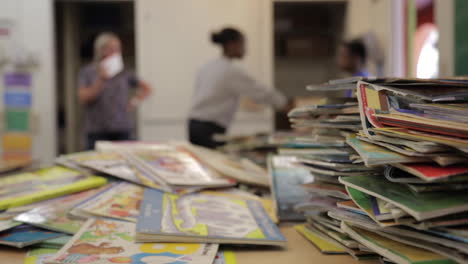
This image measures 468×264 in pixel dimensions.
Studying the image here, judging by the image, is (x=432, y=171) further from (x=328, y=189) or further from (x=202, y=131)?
(x=202, y=131)

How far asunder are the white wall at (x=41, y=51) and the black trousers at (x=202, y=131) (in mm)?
1840

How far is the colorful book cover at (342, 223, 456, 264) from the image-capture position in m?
0.54

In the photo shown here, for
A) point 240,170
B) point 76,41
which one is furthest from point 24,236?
point 76,41

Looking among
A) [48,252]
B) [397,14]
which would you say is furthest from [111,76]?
[48,252]

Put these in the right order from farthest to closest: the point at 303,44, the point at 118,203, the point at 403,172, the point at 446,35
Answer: the point at 303,44
the point at 446,35
the point at 118,203
the point at 403,172

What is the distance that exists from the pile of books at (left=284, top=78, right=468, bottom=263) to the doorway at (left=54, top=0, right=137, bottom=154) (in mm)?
5137

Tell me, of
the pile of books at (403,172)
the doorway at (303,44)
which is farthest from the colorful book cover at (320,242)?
the doorway at (303,44)

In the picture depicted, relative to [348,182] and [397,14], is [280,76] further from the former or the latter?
[348,182]

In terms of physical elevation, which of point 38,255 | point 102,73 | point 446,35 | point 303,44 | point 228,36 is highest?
point 303,44

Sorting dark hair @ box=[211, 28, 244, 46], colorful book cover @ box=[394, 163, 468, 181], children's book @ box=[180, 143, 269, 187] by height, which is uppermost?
dark hair @ box=[211, 28, 244, 46]

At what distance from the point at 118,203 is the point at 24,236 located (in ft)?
0.68

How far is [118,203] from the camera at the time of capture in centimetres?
95

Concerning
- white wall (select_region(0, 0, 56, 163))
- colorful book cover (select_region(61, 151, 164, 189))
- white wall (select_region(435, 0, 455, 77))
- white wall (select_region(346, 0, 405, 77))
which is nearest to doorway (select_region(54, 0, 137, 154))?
white wall (select_region(0, 0, 56, 163))

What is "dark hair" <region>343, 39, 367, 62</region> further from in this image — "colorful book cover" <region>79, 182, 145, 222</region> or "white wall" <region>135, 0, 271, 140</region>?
"colorful book cover" <region>79, 182, 145, 222</region>
